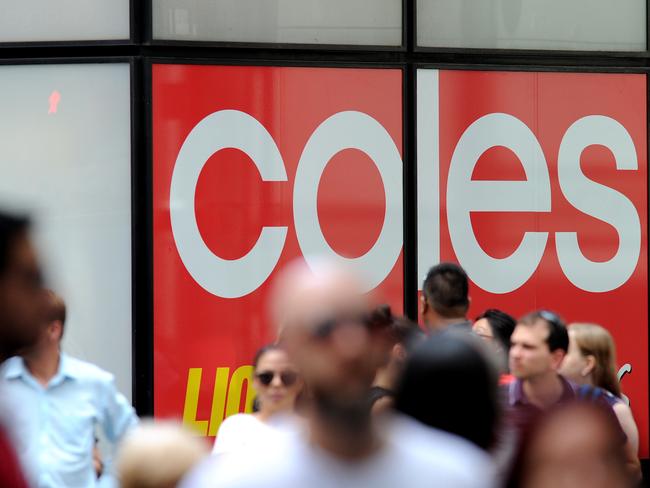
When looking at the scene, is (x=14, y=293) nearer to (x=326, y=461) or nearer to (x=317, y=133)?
(x=326, y=461)

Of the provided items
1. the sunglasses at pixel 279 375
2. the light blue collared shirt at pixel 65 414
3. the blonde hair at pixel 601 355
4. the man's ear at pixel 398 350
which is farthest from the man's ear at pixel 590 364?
the light blue collared shirt at pixel 65 414

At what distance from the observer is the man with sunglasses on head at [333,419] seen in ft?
7.00

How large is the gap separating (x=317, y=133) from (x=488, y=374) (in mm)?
5988

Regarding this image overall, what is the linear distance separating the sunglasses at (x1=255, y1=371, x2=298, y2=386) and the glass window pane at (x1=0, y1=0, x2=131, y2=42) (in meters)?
4.24

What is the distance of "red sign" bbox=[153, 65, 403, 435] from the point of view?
8.66 m

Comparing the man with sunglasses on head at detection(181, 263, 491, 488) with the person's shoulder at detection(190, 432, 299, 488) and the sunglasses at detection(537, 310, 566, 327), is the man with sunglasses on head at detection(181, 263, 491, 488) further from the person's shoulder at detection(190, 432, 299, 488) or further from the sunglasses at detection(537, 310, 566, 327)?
the sunglasses at detection(537, 310, 566, 327)

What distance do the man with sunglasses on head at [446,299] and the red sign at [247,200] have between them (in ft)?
6.43

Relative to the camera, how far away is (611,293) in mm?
9312

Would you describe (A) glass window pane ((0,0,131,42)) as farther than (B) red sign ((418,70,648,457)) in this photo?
No

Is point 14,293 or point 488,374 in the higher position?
point 14,293

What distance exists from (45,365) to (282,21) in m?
4.26

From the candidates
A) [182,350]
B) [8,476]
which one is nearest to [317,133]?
[182,350]

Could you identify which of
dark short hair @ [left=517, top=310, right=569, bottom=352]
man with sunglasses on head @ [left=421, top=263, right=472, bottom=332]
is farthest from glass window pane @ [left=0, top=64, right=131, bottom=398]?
dark short hair @ [left=517, top=310, right=569, bottom=352]

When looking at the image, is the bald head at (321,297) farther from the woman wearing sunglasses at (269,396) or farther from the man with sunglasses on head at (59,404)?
the man with sunglasses on head at (59,404)
